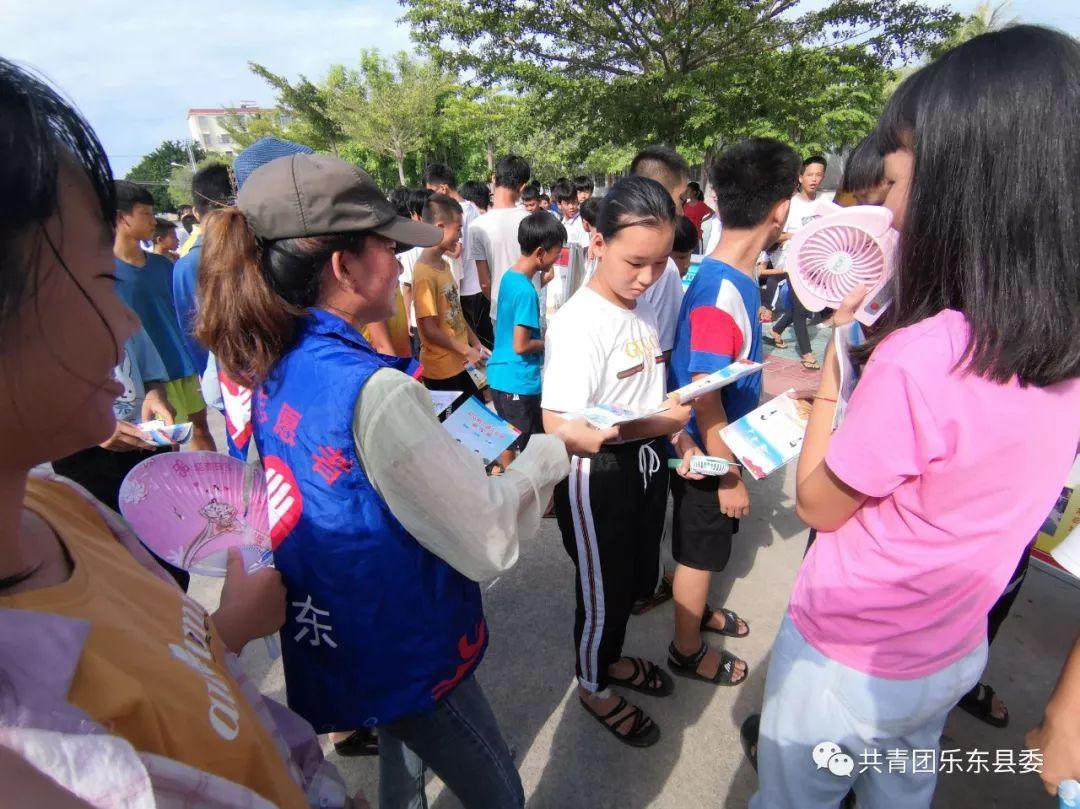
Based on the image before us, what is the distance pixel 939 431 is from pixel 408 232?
1.08 meters

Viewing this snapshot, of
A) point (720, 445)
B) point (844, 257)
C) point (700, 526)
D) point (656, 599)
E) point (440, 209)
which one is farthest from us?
point (440, 209)

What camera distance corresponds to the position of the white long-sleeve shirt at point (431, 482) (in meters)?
0.96

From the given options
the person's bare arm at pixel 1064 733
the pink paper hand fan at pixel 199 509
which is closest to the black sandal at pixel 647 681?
the person's bare arm at pixel 1064 733

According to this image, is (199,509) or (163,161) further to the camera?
(163,161)

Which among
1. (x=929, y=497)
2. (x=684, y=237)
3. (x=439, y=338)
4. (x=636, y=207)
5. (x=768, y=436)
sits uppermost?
(x=636, y=207)

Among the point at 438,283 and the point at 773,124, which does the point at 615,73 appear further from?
the point at 438,283

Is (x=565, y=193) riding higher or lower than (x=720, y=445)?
higher

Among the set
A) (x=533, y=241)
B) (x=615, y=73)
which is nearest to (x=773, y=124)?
(x=615, y=73)

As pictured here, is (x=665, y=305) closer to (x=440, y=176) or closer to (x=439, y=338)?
(x=439, y=338)

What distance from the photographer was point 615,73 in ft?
46.6

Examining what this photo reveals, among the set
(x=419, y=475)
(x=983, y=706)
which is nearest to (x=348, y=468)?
(x=419, y=475)

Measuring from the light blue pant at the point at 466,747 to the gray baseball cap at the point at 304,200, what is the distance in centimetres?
104

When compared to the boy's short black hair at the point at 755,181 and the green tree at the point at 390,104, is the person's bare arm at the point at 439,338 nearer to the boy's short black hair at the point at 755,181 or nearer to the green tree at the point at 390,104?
the boy's short black hair at the point at 755,181

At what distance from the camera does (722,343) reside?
1.82m
